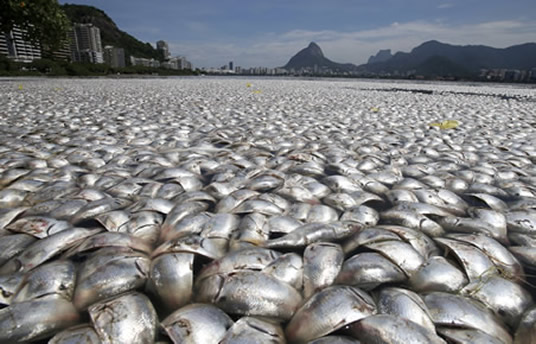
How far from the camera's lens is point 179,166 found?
257cm

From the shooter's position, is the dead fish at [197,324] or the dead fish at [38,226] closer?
the dead fish at [197,324]

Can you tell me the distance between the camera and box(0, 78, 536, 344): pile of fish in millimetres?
992

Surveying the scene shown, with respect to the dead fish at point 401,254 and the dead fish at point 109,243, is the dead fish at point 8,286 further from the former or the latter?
the dead fish at point 401,254

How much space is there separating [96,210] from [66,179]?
0.76 meters

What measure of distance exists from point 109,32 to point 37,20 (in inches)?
5658

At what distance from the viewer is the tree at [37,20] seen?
14.7 metres

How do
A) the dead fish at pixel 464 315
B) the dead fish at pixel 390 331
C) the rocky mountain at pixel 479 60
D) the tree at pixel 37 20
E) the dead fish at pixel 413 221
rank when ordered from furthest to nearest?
the rocky mountain at pixel 479 60, the tree at pixel 37 20, the dead fish at pixel 413 221, the dead fish at pixel 464 315, the dead fish at pixel 390 331

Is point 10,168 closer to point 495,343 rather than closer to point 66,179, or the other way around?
point 66,179

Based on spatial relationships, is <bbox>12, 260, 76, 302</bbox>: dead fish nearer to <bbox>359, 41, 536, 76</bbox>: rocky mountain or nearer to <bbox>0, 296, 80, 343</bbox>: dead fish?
<bbox>0, 296, 80, 343</bbox>: dead fish

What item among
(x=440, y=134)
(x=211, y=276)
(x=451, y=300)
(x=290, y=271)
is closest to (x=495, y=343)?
(x=451, y=300)

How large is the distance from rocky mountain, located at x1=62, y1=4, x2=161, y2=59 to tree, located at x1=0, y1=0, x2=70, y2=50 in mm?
106181

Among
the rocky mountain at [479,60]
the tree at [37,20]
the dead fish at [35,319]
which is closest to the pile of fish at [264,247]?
the dead fish at [35,319]

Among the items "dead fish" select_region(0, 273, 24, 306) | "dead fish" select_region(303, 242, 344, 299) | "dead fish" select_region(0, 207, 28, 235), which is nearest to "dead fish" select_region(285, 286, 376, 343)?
"dead fish" select_region(303, 242, 344, 299)

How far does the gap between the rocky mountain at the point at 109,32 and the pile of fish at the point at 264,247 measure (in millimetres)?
124519
